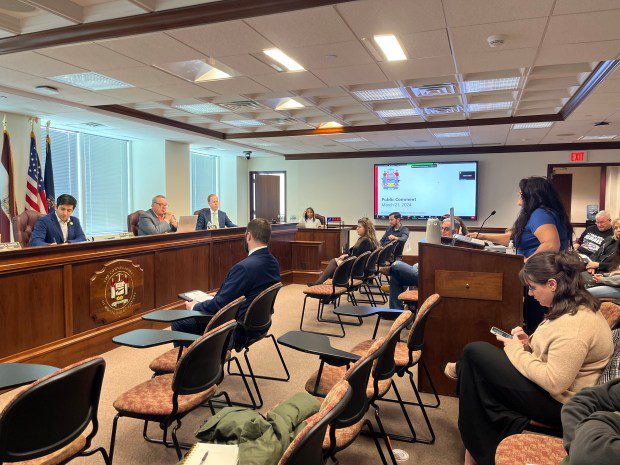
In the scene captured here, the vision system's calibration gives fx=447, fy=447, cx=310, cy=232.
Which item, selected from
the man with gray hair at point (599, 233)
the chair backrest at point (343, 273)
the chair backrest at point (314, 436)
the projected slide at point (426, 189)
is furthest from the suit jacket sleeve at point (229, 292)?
the projected slide at point (426, 189)

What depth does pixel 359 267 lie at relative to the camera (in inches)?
225

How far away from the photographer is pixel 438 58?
4.09 m

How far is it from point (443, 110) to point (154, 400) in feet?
20.1

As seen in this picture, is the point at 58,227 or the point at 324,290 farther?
the point at 324,290

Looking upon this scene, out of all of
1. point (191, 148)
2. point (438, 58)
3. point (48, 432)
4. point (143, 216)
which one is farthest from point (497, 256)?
point (191, 148)

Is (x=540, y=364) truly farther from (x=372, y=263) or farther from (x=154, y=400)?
(x=372, y=263)

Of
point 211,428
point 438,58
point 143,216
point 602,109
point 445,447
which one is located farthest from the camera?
point 602,109

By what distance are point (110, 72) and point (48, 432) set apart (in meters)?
3.93

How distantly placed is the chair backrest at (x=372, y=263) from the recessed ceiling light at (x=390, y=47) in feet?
8.82

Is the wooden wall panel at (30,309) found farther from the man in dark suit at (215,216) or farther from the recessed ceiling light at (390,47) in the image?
the man in dark suit at (215,216)

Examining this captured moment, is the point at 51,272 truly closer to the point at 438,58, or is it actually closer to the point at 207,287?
the point at 207,287

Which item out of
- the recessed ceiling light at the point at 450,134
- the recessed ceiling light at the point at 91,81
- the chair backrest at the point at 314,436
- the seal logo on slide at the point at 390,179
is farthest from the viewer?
the seal logo on slide at the point at 390,179

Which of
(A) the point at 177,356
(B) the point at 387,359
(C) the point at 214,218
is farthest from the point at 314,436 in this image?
(C) the point at 214,218

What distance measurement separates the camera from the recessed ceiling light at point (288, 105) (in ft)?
21.5
